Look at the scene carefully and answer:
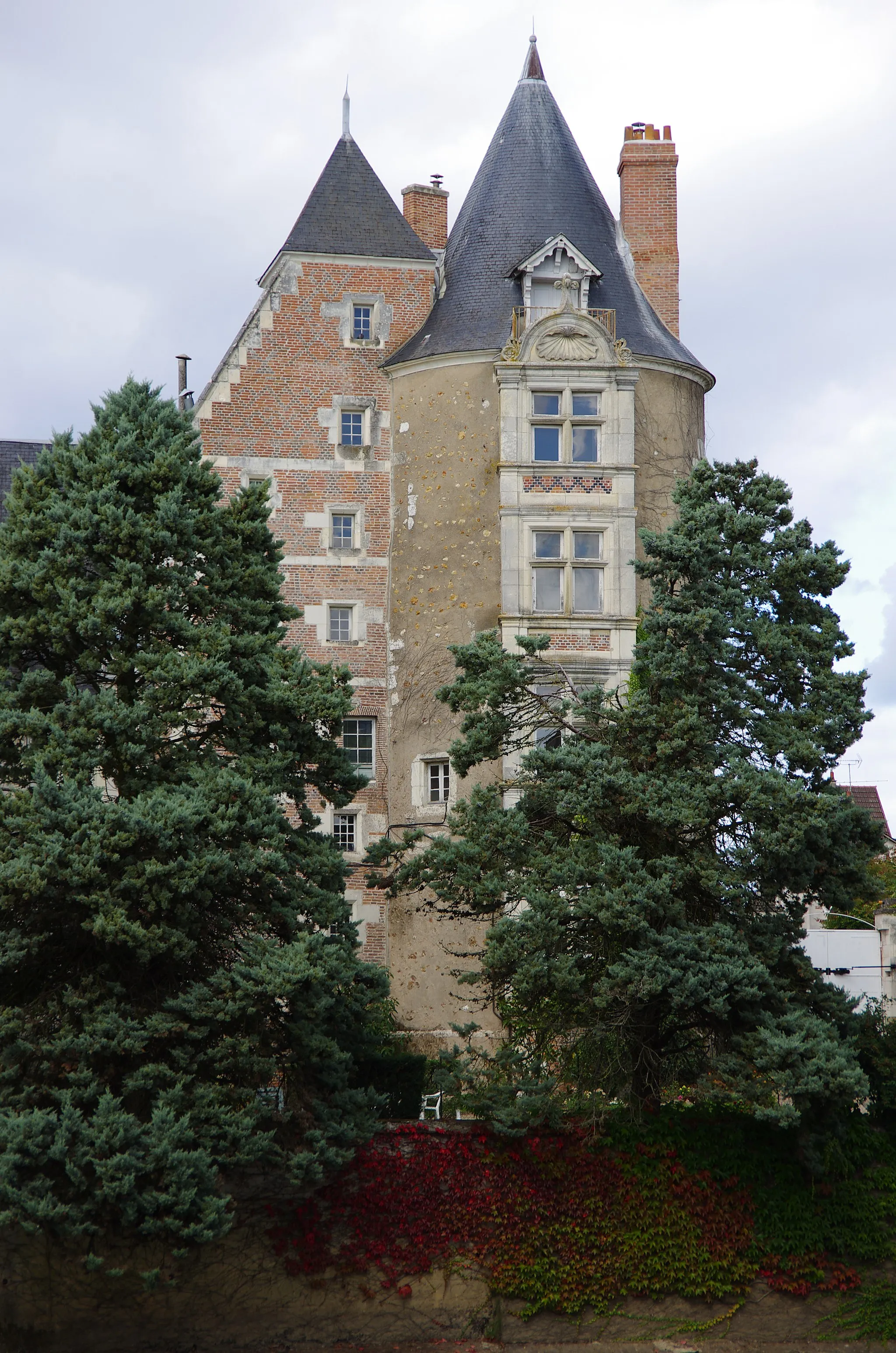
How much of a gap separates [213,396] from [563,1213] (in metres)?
18.1

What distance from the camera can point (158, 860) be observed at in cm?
1572

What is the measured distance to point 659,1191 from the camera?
17156 mm

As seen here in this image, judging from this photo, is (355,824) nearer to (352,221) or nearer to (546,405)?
(546,405)

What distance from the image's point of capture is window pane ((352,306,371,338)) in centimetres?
3059

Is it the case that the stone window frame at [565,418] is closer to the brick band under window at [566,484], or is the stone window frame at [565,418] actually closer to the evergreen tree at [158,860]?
the brick band under window at [566,484]

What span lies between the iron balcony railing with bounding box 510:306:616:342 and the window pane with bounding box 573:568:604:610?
436cm

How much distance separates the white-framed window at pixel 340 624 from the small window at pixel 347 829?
10.9 feet

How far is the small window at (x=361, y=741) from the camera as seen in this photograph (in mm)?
29312

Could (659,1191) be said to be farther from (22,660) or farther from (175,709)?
(22,660)

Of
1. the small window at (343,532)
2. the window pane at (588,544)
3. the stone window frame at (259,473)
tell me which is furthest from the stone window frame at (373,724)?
the window pane at (588,544)

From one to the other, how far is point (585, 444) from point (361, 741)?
272 inches

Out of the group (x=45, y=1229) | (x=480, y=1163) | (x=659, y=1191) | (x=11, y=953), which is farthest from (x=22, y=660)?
(x=659, y=1191)

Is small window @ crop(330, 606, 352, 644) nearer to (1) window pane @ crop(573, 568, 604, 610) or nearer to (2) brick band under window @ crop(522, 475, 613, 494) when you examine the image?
(2) brick band under window @ crop(522, 475, 613, 494)

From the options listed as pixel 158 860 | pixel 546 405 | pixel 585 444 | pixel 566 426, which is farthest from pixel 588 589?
Result: pixel 158 860
